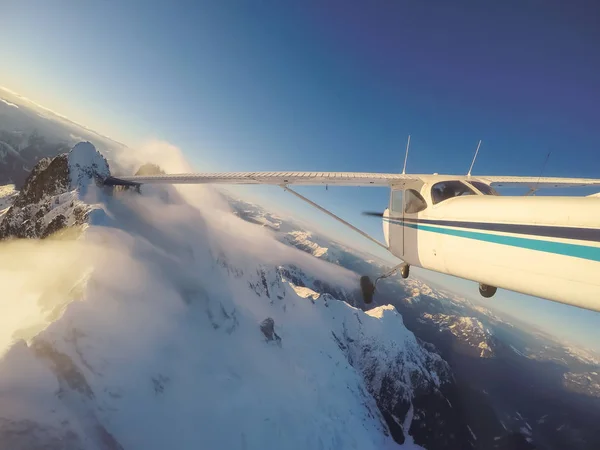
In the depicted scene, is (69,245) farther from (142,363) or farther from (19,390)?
(142,363)

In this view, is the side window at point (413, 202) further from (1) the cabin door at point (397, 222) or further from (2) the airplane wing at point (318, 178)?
(2) the airplane wing at point (318, 178)

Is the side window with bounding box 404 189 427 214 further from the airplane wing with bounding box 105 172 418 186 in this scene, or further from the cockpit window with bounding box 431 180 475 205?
the airplane wing with bounding box 105 172 418 186

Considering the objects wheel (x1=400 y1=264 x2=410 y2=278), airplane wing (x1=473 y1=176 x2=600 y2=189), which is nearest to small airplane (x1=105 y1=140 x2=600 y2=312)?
wheel (x1=400 y1=264 x2=410 y2=278)

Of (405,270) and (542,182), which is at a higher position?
(542,182)

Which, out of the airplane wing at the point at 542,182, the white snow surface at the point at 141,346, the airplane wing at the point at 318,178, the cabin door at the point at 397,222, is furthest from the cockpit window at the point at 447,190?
the white snow surface at the point at 141,346

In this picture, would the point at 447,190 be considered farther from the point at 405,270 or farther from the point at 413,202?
the point at 405,270

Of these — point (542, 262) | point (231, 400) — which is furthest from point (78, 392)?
point (231, 400)

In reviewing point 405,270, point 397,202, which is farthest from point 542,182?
point 397,202
